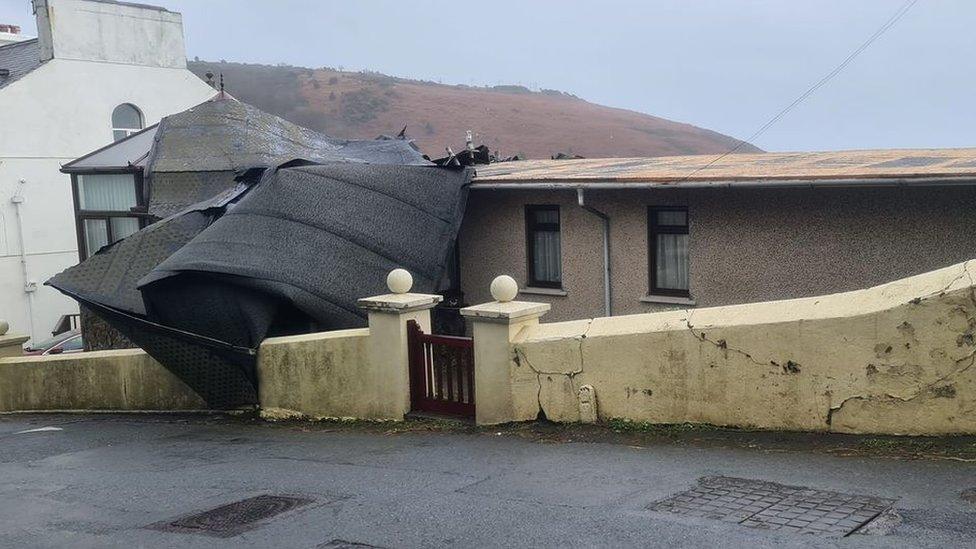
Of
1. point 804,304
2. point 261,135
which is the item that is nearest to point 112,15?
point 261,135

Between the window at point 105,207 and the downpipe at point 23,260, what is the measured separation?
38.9 feet

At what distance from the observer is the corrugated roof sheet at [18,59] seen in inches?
1263

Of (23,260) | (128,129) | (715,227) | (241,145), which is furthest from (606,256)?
(128,129)

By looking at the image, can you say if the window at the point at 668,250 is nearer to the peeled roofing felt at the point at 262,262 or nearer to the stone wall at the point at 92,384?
the peeled roofing felt at the point at 262,262

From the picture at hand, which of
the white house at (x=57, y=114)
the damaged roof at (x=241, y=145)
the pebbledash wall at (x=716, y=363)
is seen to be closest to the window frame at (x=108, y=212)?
the damaged roof at (x=241, y=145)

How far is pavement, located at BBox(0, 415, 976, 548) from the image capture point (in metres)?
6.18

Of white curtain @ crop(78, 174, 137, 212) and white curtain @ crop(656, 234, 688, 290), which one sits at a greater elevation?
white curtain @ crop(78, 174, 137, 212)

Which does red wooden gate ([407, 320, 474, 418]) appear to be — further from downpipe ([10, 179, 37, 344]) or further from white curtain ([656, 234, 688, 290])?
downpipe ([10, 179, 37, 344])

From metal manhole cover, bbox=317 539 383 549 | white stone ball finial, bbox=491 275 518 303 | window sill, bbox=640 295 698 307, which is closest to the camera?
metal manhole cover, bbox=317 539 383 549

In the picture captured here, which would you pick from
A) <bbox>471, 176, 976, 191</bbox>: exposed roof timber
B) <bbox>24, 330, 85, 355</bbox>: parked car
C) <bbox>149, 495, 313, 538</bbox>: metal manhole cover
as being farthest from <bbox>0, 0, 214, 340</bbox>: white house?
<bbox>149, 495, 313, 538</bbox>: metal manhole cover

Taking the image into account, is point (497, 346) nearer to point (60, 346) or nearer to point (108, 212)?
point (108, 212)

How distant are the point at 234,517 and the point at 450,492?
164 centimetres

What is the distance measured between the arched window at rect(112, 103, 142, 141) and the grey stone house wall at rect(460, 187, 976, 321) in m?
22.4

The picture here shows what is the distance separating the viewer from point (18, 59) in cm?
3412
